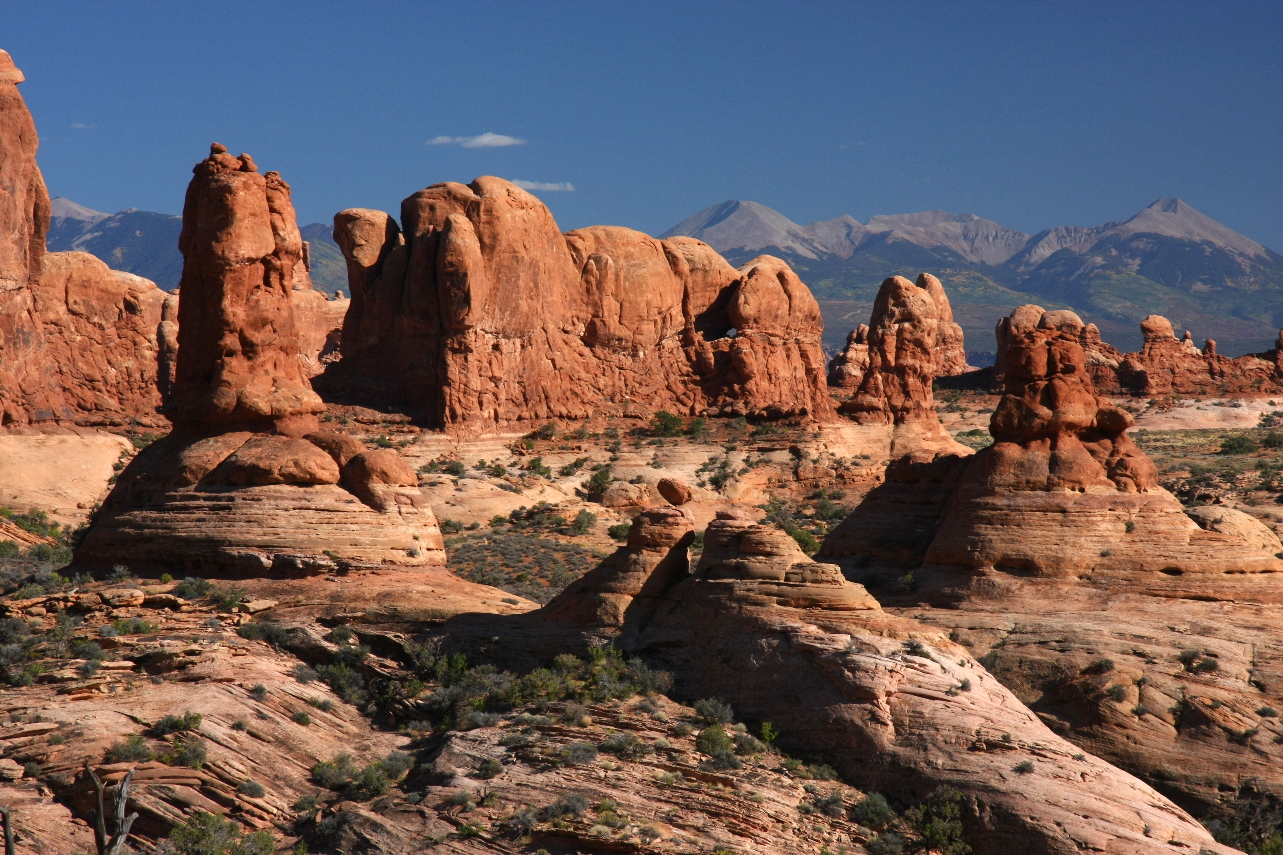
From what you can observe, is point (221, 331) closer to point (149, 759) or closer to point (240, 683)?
point (240, 683)

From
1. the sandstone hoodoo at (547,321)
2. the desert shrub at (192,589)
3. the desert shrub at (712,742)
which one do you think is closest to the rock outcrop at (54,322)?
the sandstone hoodoo at (547,321)

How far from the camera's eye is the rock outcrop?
48.0 meters

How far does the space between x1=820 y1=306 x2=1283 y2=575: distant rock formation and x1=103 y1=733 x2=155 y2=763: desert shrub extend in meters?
15.7

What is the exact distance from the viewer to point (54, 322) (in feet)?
167

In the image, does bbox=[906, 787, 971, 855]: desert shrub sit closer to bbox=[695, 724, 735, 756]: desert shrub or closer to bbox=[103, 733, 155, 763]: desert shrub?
bbox=[695, 724, 735, 756]: desert shrub

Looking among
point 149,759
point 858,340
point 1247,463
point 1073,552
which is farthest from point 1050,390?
point 858,340

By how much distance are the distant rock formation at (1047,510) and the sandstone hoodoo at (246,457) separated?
404 inches

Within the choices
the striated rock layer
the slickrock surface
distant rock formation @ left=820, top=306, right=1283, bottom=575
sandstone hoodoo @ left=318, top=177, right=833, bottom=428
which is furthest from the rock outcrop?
the striated rock layer

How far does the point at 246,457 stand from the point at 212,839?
32.7 feet

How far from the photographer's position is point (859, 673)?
21.4 metres

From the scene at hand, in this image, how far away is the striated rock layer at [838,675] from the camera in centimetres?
1942

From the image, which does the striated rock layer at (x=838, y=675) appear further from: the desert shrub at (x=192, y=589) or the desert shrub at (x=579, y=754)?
the desert shrub at (x=192, y=589)

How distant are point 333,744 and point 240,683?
5.96 feet

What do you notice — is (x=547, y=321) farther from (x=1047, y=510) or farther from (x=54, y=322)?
(x=1047, y=510)
